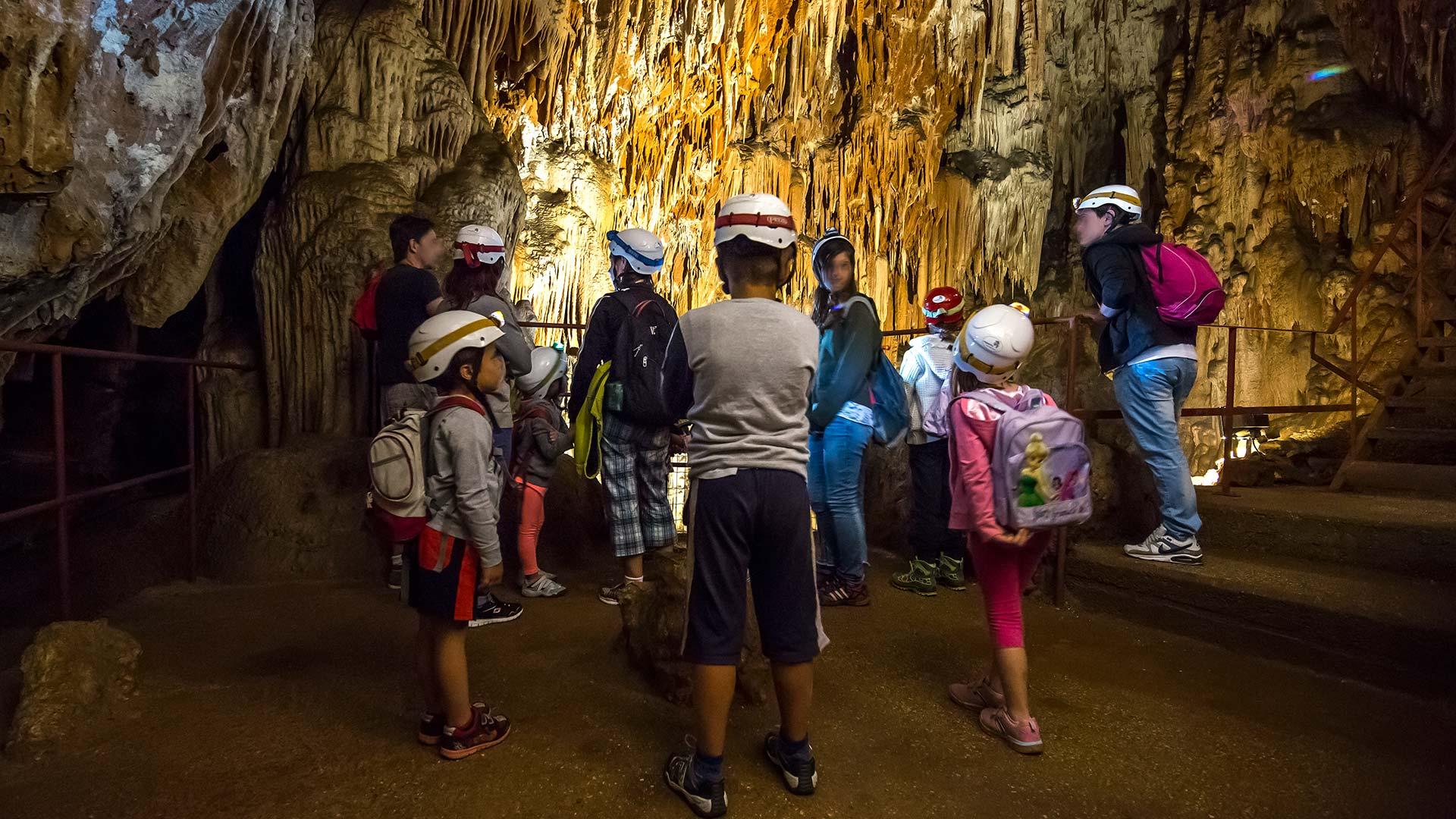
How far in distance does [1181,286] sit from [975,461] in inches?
65.2

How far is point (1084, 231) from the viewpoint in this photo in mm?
3535

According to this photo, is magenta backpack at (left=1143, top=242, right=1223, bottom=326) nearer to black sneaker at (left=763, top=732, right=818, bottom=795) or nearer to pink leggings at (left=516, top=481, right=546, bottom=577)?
black sneaker at (left=763, top=732, right=818, bottom=795)

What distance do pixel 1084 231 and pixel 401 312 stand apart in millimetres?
3209

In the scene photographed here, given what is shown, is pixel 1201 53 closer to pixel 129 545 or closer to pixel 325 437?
pixel 325 437

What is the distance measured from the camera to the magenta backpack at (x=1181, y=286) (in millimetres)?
3295

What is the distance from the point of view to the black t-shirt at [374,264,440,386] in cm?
360

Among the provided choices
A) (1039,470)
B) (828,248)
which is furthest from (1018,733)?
(828,248)

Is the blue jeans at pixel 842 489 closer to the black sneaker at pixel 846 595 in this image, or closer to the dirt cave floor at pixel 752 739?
the black sneaker at pixel 846 595

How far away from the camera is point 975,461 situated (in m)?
2.38

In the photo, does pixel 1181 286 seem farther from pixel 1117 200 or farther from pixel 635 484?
pixel 635 484

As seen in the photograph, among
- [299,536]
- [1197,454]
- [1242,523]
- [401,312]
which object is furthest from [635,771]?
[1197,454]

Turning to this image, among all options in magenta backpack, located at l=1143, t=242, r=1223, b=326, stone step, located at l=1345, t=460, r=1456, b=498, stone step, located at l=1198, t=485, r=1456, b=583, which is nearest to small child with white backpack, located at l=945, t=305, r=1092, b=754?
magenta backpack, located at l=1143, t=242, r=1223, b=326

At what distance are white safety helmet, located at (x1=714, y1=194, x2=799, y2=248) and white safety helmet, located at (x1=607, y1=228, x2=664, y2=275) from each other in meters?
1.32

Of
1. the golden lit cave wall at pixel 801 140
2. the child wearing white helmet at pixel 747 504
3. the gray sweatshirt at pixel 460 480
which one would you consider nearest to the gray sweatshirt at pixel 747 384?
the child wearing white helmet at pixel 747 504
